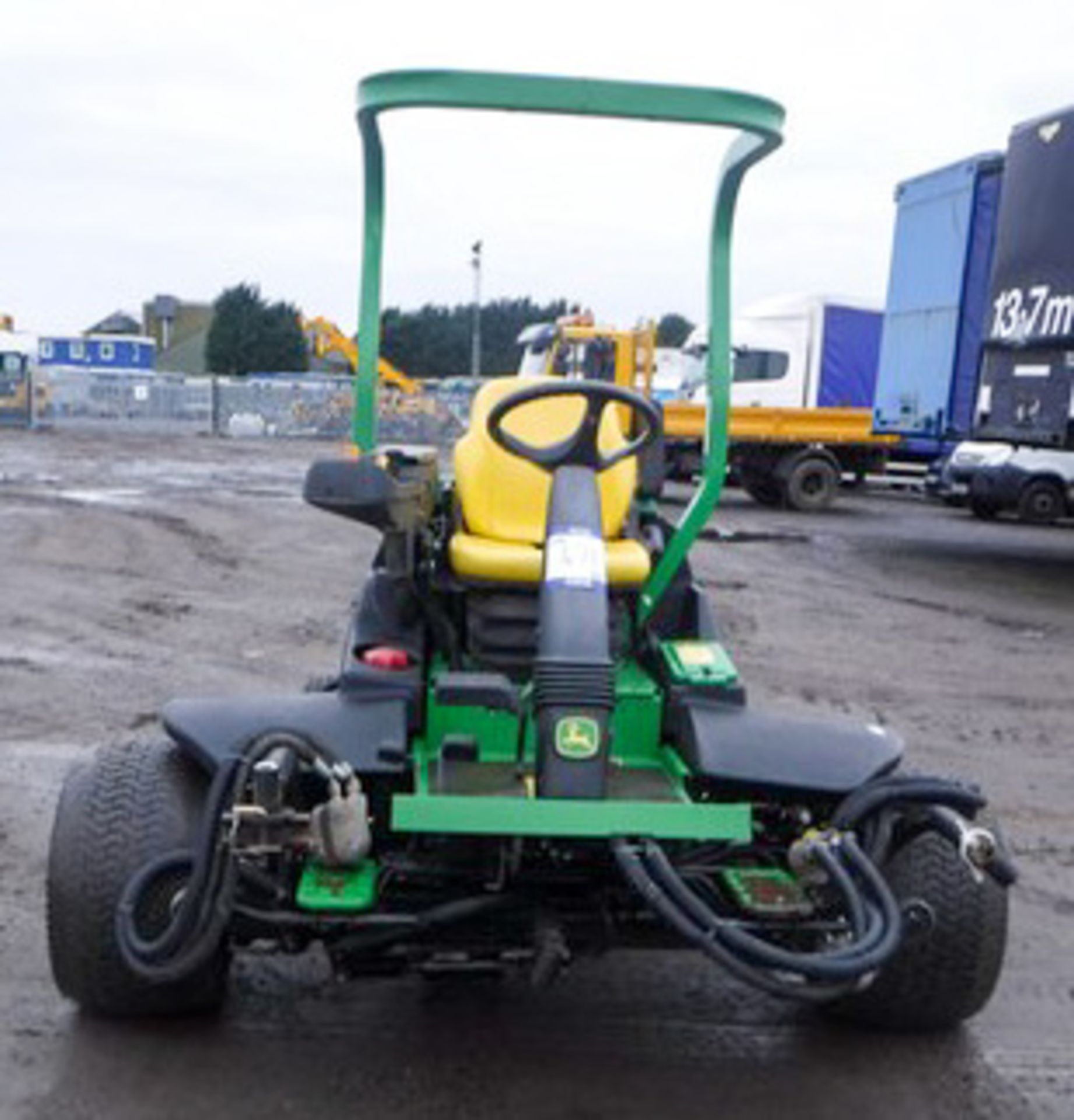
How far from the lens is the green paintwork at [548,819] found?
3139 millimetres

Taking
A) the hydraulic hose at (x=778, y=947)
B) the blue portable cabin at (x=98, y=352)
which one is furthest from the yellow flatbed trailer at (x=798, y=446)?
the blue portable cabin at (x=98, y=352)

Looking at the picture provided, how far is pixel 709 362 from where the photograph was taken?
4219 millimetres

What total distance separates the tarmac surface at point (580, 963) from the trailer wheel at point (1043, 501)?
9.16 feet

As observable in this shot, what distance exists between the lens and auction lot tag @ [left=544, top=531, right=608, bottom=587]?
3715mm

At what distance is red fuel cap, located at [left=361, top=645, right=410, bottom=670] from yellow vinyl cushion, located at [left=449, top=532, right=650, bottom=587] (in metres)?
Answer: 0.29

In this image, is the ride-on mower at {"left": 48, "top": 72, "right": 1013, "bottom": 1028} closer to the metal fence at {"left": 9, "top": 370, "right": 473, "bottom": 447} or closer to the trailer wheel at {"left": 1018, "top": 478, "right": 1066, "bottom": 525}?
the trailer wheel at {"left": 1018, "top": 478, "right": 1066, "bottom": 525}

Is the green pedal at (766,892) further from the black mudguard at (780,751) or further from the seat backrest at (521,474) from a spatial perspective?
the seat backrest at (521,474)

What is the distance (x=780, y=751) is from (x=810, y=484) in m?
18.6

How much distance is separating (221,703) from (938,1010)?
1.96 m

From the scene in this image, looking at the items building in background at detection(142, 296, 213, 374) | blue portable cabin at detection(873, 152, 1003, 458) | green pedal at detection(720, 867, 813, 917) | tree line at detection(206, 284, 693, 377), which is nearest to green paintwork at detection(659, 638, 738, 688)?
green pedal at detection(720, 867, 813, 917)

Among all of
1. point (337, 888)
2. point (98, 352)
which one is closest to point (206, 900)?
point (337, 888)

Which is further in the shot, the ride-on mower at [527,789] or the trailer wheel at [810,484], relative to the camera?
the trailer wheel at [810,484]

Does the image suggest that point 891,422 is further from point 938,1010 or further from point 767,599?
point 938,1010

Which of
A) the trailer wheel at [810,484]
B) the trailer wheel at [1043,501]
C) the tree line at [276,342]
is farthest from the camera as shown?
the tree line at [276,342]
